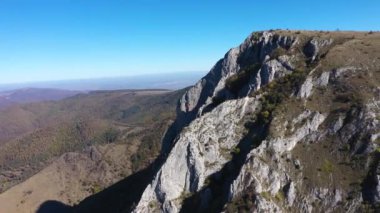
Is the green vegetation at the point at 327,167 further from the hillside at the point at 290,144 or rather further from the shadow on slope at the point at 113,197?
the shadow on slope at the point at 113,197

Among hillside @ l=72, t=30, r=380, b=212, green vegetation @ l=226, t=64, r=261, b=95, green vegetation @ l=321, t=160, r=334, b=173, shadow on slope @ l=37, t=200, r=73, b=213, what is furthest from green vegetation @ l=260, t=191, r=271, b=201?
shadow on slope @ l=37, t=200, r=73, b=213

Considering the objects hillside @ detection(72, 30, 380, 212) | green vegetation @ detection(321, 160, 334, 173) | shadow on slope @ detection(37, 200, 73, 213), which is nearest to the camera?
hillside @ detection(72, 30, 380, 212)

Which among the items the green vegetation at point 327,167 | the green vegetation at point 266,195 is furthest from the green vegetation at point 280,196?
the green vegetation at point 327,167

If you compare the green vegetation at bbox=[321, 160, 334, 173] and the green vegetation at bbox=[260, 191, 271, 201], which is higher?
the green vegetation at bbox=[321, 160, 334, 173]

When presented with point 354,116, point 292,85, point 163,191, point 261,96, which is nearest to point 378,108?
point 354,116

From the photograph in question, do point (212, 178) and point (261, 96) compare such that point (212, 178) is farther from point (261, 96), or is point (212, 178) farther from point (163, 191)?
point (261, 96)

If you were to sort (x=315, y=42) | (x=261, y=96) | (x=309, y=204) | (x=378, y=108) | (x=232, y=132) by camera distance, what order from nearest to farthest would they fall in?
1. (x=309, y=204)
2. (x=378, y=108)
3. (x=232, y=132)
4. (x=261, y=96)
5. (x=315, y=42)

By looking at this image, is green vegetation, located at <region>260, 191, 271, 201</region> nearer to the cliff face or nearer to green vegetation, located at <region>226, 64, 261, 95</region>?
the cliff face
